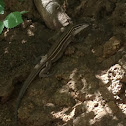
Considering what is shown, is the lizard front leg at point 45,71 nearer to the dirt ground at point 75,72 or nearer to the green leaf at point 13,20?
the dirt ground at point 75,72

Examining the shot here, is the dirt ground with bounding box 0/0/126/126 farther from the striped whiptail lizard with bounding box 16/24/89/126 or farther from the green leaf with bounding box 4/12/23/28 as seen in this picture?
the green leaf with bounding box 4/12/23/28

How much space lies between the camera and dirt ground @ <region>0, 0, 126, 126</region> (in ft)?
9.80

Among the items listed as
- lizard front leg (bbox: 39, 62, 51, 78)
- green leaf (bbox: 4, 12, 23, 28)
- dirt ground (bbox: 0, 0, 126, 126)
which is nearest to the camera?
green leaf (bbox: 4, 12, 23, 28)

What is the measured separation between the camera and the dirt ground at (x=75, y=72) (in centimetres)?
299

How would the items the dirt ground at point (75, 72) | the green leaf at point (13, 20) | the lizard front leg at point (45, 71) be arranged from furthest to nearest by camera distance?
1. the lizard front leg at point (45, 71)
2. the dirt ground at point (75, 72)
3. the green leaf at point (13, 20)

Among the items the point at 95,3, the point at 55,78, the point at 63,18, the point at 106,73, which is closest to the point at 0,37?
the point at 63,18

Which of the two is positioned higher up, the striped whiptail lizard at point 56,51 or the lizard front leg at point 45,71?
the striped whiptail lizard at point 56,51

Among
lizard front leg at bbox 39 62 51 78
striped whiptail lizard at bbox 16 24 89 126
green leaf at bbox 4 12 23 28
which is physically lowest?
lizard front leg at bbox 39 62 51 78

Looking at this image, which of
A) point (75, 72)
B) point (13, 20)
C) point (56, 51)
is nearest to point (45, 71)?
point (56, 51)

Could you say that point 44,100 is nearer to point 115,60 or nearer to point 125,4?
point 115,60

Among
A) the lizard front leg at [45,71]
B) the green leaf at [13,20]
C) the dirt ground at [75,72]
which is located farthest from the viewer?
the lizard front leg at [45,71]

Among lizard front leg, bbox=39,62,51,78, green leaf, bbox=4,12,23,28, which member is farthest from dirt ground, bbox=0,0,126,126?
green leaf, bbox=4,12,23,28

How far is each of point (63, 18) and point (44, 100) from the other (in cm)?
198

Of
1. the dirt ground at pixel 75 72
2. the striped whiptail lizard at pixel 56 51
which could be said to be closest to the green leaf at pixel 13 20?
the dirt ground at pixel 75 72
